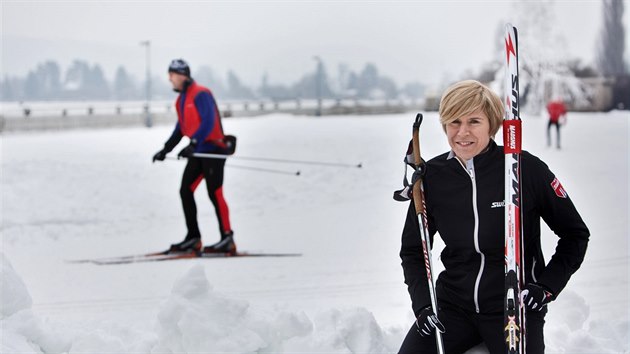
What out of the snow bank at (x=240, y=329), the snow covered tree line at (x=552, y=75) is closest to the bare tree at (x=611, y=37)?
the snow covered tree line at (x=552, y=75)

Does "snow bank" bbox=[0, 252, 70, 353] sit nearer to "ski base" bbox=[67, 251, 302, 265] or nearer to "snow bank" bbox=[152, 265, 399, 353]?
"snow bank" bbox=[152, 265, 399, 353]

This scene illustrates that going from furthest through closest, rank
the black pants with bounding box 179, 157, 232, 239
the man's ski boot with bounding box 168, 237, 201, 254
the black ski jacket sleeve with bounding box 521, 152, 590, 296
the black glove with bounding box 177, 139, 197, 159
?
the man's ski boot with bounding box 168, 237, 201, 254, the black pants with bounding box 179, 157, 232, 239, the black glove with bounding box 177, 139, 197, 159, the black ski jacket sleeve with bounding box 521, 152, 590, 296

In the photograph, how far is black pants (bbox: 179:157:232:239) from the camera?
273 inches

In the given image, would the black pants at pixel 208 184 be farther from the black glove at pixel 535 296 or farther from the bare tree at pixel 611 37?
the bare tree at pixel 611 37

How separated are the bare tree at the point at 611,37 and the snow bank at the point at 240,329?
45.1m

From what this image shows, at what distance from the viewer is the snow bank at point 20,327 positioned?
369 cm

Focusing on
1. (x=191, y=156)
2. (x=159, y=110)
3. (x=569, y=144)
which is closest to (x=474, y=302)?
(x=191, y=156)

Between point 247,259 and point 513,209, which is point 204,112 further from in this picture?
point 513,209

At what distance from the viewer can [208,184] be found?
22.9 ft

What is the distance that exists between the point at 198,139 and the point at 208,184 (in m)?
0.39

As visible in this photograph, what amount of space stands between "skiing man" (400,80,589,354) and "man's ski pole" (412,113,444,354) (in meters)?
0.02

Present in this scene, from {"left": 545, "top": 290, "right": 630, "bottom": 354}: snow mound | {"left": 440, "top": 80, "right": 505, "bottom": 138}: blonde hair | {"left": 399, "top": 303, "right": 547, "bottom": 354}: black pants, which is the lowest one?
{"left": 545, "top": 290, "right": 630, "bottom": 354}: snow mound

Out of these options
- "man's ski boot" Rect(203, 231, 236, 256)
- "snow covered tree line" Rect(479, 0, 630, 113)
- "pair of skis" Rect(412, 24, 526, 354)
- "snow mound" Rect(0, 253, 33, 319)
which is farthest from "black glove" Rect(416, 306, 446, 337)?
"snow covered tree line" Rect(479, 0, 630, 113)

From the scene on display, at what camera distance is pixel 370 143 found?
1898 centimetres
